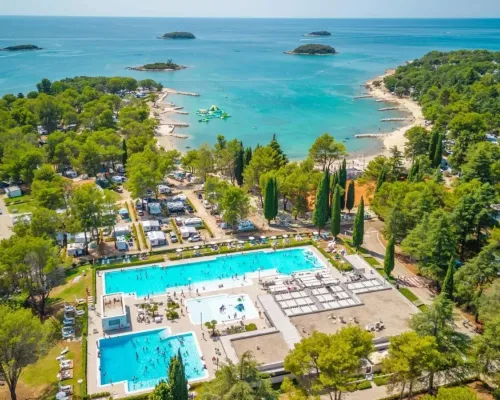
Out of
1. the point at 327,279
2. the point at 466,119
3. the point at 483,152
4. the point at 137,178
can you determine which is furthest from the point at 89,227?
the point at 466,119

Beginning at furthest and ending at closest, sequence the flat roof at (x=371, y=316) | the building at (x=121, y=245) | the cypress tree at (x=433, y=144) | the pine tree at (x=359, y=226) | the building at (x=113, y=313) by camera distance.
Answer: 1. the cypress tree at (x=433, y=144)
2. the building at (x=121, y=245)
3. the pine tree at (x=359, y=226)
4. the building at (x=113, y=313)
5. the flat roof at (x=371, y=316)

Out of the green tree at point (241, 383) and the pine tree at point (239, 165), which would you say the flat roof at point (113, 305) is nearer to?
the green tree at point (241, 383)

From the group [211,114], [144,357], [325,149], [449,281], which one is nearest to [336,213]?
[449,281]

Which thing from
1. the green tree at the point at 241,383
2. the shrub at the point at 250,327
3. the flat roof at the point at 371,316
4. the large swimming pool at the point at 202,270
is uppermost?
the green tree at the point at 241,383

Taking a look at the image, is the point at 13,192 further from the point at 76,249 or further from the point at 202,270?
the point at 202,270

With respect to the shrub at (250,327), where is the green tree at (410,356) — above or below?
above

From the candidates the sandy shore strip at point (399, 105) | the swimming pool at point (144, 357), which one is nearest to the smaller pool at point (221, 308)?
the swimming pool at point (144, 357)

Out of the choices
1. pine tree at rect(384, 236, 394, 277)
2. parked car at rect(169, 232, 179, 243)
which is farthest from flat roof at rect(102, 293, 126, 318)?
pine tree at rect(384, 236, 394, 277)

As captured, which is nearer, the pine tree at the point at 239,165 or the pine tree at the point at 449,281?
the pine tree at the point at 449,281
